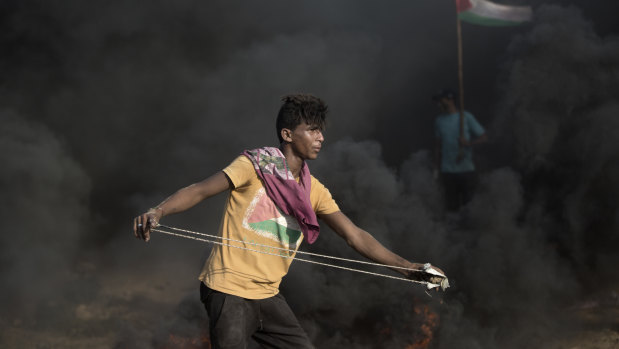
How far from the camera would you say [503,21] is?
838cm

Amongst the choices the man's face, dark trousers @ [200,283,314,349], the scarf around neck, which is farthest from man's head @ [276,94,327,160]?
dark trousers @ [200,283,314,349]

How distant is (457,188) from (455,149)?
2.00 ft

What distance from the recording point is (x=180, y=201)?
280cm

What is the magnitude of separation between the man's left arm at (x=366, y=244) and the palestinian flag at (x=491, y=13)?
5.91m

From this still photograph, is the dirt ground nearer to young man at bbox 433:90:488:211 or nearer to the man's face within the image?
young man at bbox 433:90:488:211

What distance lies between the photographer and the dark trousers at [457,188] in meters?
8.30

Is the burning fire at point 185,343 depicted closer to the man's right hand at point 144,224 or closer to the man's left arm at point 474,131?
the man's right hand at point 144,224

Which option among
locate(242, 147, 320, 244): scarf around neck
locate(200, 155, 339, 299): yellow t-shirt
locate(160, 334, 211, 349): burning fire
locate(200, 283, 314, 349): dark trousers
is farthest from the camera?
locate(160, 334, 211, 349): burning fire

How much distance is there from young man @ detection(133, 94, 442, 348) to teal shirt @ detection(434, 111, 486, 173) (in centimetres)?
515

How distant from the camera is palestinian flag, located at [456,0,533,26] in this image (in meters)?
8.23

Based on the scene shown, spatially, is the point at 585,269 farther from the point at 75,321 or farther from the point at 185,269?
the point at 75,321

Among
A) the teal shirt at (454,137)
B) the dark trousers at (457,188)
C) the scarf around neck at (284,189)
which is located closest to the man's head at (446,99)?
the teal shirt at (454,137)

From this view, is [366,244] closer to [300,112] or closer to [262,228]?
[262,228]

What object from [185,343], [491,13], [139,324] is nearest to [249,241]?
[185,343]
